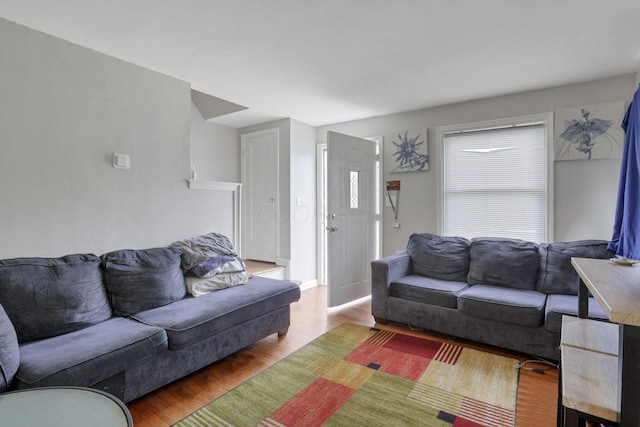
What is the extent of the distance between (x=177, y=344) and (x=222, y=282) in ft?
2.69

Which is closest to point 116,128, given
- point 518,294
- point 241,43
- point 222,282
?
point 241,43

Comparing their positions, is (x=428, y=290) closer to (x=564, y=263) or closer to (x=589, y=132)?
(x=564, y=263)

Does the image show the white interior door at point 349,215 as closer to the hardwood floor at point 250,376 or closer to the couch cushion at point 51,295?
the hardwood floor at point 250,376

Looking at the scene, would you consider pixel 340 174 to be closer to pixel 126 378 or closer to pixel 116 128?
pixel 116 128

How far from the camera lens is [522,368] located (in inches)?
95.5

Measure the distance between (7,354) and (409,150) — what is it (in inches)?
153

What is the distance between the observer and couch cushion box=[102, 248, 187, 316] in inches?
90.7

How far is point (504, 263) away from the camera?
309 cm

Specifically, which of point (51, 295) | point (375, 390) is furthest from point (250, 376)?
point (51, 295)

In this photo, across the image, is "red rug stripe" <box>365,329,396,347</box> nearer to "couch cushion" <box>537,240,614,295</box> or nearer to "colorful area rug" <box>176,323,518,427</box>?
"colorful area rug" <box>176,323,518,427</box>

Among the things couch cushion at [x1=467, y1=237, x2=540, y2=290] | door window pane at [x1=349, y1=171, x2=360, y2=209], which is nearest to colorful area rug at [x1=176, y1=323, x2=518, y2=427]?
couch cushion at [x1=467, y1=237, x2=540, y2=290]

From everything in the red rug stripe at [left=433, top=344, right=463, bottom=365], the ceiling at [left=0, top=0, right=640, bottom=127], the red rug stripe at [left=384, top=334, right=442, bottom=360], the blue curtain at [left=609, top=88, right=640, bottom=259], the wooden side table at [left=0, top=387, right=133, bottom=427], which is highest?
the ceiling at [left=0, top=0, right=640, bottom=127]

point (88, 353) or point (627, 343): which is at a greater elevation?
point (627, 343)

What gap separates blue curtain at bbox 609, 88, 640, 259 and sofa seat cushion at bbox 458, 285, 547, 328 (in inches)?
27.0
